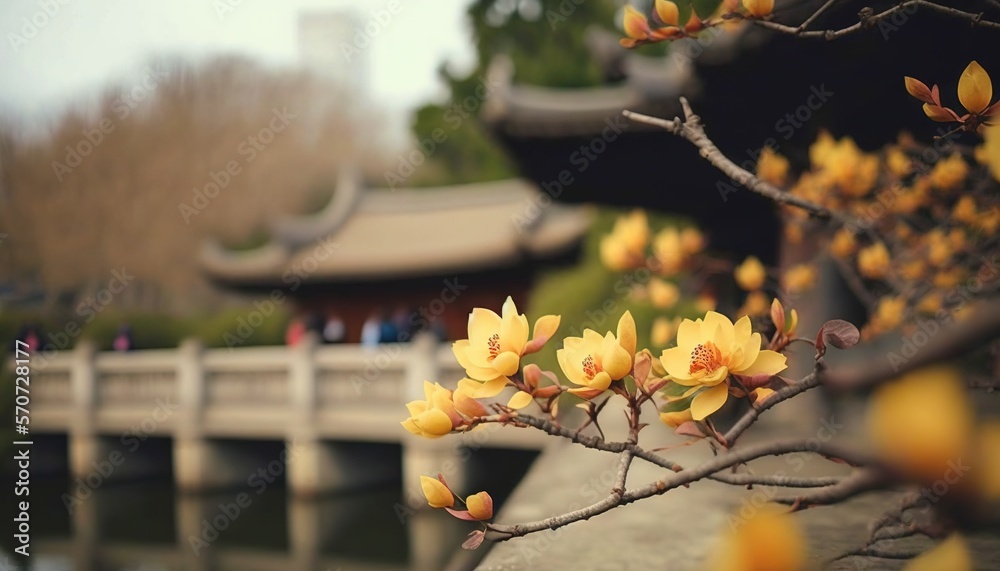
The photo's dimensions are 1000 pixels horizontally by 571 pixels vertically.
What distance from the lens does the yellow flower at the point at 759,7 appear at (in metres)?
1.26

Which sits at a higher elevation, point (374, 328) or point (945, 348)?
point (945, 348)

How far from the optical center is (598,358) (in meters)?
1.01

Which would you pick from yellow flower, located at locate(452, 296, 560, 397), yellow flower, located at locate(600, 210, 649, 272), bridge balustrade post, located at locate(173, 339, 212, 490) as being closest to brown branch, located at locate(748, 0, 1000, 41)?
yellow flower, located at locate(452, 296, 560, 397)

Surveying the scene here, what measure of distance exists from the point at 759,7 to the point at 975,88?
35cm

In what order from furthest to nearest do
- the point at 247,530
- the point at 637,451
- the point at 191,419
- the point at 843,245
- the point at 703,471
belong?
the point at 191,419 → the point at 247,530 → the point at 843,245 → the point at 637,451 → the point at 703,471

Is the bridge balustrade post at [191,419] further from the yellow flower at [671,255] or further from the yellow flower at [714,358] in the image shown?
the yellow flower at [714,358]

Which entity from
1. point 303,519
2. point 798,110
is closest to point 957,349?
point 798,110

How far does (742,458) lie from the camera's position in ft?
2.82

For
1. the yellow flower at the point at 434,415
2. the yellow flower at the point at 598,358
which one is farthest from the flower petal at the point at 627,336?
the yellow flower at the point at 434,415

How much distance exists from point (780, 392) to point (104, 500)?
470 inches

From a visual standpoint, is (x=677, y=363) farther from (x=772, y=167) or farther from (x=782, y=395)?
(x=772, y=167)

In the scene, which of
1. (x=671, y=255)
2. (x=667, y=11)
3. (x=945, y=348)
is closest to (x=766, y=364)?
(x=945, y=348)

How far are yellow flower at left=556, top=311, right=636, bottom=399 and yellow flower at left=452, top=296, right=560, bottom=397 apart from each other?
6 centimetres

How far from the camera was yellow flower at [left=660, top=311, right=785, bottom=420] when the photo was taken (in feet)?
3.19
